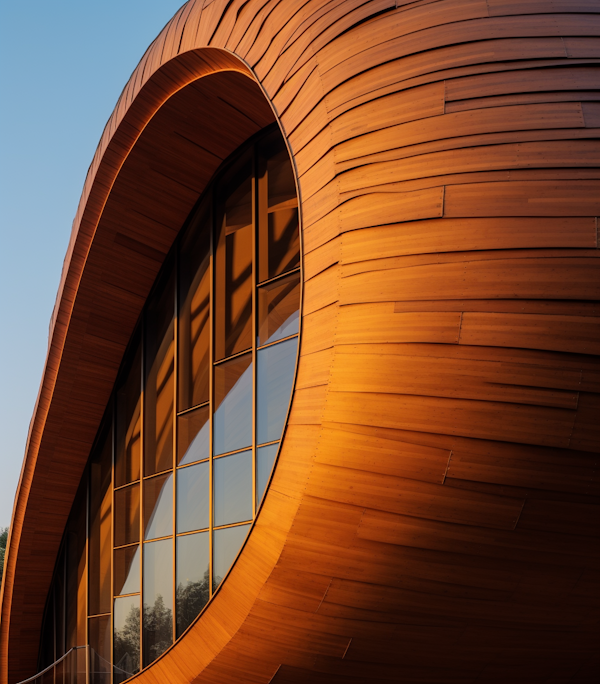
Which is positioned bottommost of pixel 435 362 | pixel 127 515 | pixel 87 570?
pixel 87 570

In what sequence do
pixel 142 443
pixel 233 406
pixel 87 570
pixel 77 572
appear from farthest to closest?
pixel 77 572, pixel 87 570, pixel 142 443, pixel 233 406

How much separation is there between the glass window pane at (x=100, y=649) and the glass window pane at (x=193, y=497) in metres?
3.17

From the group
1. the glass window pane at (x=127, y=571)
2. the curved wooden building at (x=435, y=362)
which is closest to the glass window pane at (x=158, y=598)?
the glass window pane at (x=127, y=571)

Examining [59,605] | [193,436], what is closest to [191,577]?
[193,436]

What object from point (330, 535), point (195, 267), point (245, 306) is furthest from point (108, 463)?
→ point (330, 535)

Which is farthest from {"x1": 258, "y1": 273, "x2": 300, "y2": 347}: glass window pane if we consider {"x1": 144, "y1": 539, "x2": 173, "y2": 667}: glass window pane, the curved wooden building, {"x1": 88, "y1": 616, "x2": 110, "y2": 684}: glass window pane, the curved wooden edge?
{"x1": 88, "y1": 616, "x2": 110, "y2": 684}: glass window pane

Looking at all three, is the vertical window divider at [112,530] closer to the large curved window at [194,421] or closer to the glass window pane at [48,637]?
the large curved window at [194,421]

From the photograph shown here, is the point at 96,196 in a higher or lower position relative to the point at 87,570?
higher

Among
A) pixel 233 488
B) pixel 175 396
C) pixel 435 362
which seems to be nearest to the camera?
pixel 435 362

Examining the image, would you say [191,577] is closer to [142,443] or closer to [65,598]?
[142,443]

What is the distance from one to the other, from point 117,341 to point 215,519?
4.16 meters

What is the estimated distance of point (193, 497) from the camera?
9094 millimetres

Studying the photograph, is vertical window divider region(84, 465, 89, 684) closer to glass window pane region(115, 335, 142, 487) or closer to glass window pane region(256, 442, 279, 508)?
Result: glass window pane region(115, 335, 142, 487)

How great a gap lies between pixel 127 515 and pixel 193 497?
8.17ft
